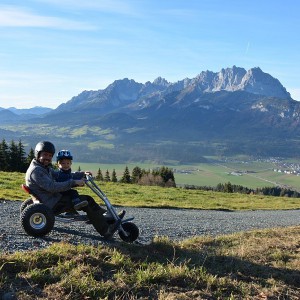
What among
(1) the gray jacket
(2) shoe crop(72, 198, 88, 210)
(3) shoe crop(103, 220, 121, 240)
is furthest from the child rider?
(3) shoe crop(103, 220, 121, 240)

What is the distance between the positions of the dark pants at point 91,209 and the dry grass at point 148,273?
893 millimetres

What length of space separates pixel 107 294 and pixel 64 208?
12.4 feet

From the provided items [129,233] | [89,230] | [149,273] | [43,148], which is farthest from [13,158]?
[149,273]

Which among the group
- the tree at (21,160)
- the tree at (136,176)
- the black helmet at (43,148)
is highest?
the black helmet at (43,148)

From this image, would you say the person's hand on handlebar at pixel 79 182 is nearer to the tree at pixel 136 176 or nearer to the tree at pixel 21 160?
the tree at pixel 21 160

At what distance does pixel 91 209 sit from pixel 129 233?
1.24 m

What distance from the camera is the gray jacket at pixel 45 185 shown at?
9.27 metres

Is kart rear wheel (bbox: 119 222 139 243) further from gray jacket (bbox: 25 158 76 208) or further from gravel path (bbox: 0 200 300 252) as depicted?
gray jacket (bbox: 25 158 76 208)

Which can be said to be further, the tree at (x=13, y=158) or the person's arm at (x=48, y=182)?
the tree at (x=13, y=158)

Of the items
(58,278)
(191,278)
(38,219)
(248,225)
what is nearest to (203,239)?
(191,278)

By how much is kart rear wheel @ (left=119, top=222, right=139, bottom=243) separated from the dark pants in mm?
590

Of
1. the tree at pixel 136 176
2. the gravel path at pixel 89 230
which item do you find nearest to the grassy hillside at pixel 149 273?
the gravel path at pixel 89 230

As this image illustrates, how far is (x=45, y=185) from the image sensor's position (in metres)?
9.26

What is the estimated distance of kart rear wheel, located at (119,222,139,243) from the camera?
999 centimetres
